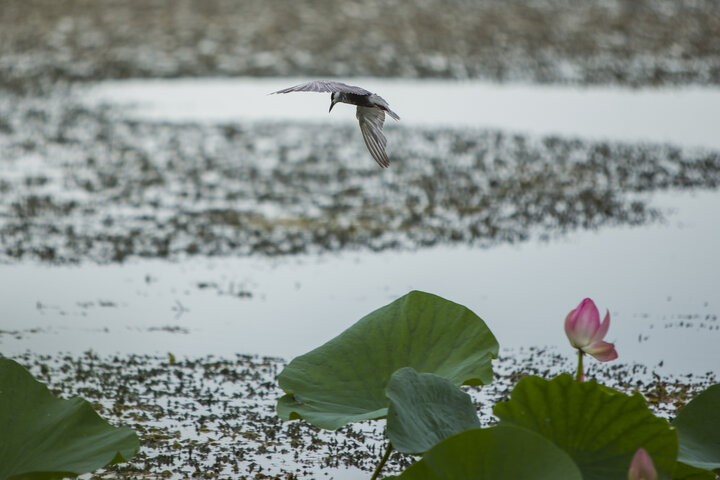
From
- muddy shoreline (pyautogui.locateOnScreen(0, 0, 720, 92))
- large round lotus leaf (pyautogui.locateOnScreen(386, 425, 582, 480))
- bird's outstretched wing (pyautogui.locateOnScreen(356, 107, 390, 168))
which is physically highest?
muddy shoreline (pyautogui.locateOnScreen(0, 0, 720, 92))

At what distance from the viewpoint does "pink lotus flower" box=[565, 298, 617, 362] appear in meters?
1.16

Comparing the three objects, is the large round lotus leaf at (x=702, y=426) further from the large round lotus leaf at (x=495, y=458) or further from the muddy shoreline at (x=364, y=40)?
the muddy shoreline at (x=364, y=40)

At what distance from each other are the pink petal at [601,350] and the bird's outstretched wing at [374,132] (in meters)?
0.32

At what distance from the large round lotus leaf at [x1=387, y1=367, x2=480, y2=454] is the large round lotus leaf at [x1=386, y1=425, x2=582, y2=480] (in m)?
0.06

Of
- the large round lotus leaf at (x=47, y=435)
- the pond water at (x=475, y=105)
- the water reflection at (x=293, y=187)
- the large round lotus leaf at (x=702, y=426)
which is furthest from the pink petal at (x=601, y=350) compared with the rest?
the pond water at (x=475, y=105)

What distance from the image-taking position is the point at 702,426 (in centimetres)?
121

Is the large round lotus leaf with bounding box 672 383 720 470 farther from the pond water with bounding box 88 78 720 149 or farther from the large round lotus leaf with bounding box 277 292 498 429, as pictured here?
the pond water with bounding box 88 78 720 149

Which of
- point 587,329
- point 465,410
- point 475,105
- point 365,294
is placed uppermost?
point 475,105

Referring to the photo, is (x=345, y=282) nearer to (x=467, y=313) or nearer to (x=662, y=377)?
(x=662, y=377)

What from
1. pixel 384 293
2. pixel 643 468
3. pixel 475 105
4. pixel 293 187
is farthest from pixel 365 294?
pixel 475 105

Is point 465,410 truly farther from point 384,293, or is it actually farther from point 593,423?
point 384,293

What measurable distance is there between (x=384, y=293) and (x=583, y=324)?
4.66 ft

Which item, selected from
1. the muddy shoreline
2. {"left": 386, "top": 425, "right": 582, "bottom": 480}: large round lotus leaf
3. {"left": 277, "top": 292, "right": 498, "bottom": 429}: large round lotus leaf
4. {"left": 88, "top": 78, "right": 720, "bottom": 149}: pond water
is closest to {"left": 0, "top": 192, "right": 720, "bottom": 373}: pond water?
{"left": 277, "top": 292, "right": 498, "bottom": 429}: large round lotus leaf

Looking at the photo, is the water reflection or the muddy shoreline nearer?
the water reflection
